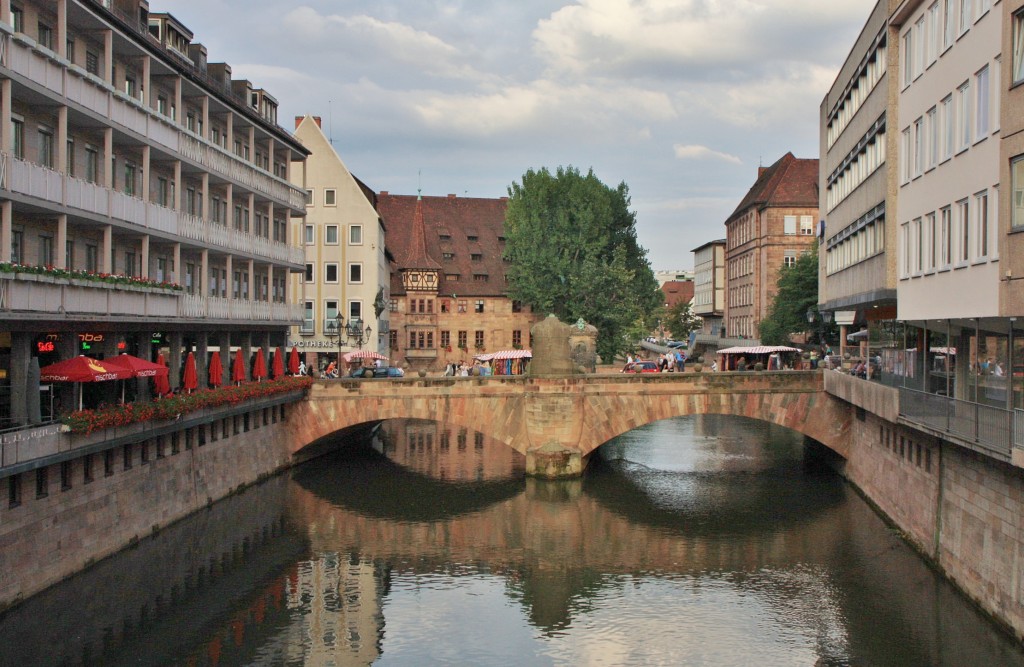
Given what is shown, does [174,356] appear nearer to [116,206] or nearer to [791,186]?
[116,206]

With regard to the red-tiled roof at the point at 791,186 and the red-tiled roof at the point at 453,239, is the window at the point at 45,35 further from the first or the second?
the red-tiled roof at the point at 791,186

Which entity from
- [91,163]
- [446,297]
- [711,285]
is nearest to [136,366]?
[91,163]

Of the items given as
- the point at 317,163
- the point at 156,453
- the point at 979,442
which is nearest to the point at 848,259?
the point at 979,442

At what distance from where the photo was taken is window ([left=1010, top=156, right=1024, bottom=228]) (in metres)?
21.3

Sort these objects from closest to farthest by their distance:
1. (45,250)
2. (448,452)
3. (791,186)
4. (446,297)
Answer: (45,250)
(448,452)
(446,297)
(791,186)

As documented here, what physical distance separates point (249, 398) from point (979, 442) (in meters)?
26.2

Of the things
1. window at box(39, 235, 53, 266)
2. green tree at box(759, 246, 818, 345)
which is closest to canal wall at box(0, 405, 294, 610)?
window at box(39, 235, 53, 266)

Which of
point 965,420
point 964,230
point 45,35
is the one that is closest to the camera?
point 965,420

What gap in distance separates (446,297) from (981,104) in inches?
2729

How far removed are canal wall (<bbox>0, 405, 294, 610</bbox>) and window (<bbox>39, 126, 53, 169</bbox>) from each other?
810 cm

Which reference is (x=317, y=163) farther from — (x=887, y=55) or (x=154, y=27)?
(x=887, y=55)

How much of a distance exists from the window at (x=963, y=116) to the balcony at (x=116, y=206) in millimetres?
22861

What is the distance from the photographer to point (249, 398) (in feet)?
128

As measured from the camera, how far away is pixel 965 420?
75.6 ft
